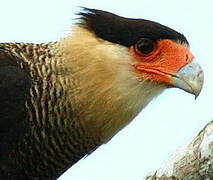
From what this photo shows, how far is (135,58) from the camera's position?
5.00 metres

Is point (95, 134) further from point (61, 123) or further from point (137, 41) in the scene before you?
point (137, 41)

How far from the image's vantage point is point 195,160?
418 centimetres

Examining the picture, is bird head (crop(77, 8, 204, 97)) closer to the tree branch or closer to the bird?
the bird


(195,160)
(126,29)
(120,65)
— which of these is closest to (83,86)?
(120,65)

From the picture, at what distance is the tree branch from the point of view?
4109mm

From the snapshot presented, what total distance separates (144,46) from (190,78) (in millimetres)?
478

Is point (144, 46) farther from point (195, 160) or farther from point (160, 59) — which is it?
point (195, 160)

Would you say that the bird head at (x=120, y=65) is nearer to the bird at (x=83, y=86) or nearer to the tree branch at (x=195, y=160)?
the bird at (x=83, y=86)

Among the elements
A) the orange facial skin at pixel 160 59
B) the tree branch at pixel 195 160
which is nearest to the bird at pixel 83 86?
the orange facial skin at pixel 160 59

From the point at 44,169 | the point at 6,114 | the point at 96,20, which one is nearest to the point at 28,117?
the point at 6,114

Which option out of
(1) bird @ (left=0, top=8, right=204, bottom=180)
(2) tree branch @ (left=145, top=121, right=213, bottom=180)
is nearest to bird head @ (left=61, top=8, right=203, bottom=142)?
(1) bird @ (left=0, top=8, right=204, bottom=180)

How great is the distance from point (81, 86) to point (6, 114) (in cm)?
57

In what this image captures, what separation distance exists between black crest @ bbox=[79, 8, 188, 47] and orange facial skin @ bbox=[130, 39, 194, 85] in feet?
0.20

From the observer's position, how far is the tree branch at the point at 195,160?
4109 mm
